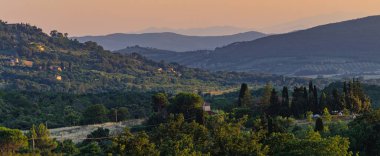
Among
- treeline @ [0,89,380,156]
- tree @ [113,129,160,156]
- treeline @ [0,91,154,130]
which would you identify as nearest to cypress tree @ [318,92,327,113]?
treeline @ [0,89,380,156]

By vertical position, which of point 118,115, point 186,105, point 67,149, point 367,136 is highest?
point 186,105

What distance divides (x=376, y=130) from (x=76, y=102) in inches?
2572

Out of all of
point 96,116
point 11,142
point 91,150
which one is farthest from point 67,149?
point 96,116

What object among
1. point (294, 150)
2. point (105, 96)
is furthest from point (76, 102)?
point (294, 150)

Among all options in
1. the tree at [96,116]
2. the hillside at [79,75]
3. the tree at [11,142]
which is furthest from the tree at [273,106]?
the hillside at [79,75]

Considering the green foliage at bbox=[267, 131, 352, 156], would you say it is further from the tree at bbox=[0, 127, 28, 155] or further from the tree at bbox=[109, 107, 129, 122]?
the tree at bbox=[109, 107, 129, 122]

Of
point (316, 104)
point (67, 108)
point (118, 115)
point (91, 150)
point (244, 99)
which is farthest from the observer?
point (67, 108)

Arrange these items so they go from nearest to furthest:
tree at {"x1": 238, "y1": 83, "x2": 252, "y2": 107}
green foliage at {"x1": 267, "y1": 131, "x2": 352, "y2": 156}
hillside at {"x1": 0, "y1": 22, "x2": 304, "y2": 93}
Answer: green foliage at {"x1": 267, "y1": 131, "x2": 352, "y2": 156}
tree at {"x1": 238, "y1": 83, "x2": 252, "y2": 107}
hillside at {"x1": 0, "y1": 22, "x2": 304, "y2": 93}

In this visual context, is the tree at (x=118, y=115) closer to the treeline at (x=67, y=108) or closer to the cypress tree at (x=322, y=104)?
the treeline at (x=67, y=108)

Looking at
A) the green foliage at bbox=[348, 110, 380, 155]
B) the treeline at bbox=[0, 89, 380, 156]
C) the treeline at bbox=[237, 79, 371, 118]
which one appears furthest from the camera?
the treeline at bbox=[237, 79, 371, 118]

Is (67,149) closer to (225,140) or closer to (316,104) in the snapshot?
(225,140)

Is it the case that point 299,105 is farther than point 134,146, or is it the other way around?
point 299,105

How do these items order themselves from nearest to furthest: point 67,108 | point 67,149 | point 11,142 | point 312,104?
1. point 11,142
2. point 67,149
3. point 312,104
4. point 67,108

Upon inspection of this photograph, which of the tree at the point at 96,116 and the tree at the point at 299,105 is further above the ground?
the tree at the point at 299,105
